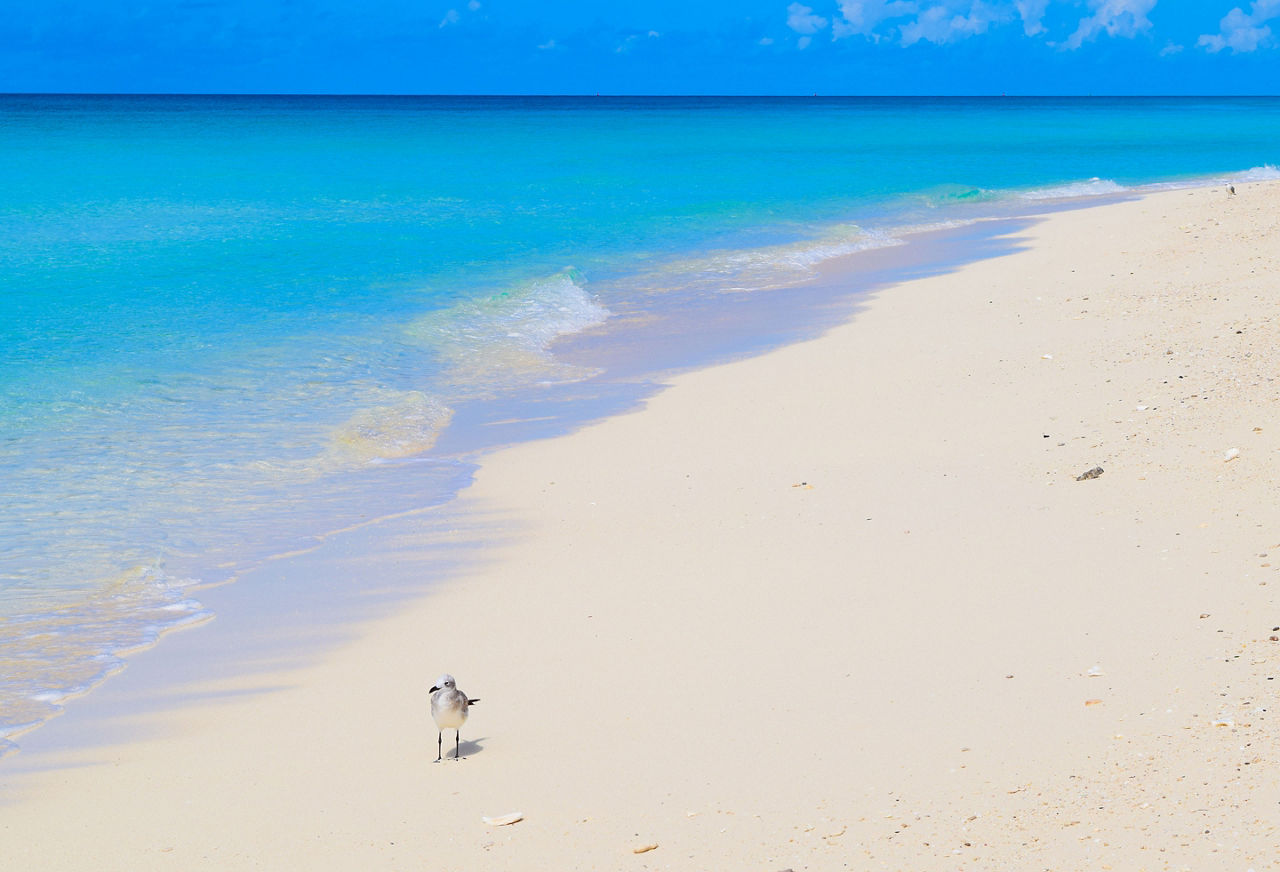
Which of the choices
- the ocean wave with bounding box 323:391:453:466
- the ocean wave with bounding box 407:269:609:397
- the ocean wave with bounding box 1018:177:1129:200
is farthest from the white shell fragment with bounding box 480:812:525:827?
the ocean wave with bounding box 1018:177:1129:200

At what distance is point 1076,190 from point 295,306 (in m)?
26.0

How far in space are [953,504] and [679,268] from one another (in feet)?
43.0

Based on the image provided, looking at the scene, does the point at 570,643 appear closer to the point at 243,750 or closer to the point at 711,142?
the point at 243,750

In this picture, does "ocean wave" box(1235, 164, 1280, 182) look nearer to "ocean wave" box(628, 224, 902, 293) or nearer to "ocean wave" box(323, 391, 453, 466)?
"ocean wave" box(628, 224, 902, 293)

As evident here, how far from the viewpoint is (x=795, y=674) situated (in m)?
5.07

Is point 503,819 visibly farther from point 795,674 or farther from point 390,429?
point 390,429

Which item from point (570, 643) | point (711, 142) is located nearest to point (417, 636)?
point (570, 643)

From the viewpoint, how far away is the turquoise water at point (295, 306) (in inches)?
287

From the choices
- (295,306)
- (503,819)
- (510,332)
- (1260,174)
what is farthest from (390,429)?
(1260,174)

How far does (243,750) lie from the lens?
4836 millimetres

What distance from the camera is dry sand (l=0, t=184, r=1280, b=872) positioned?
3936 millimetres

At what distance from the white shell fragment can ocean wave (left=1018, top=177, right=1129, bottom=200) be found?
31.8m

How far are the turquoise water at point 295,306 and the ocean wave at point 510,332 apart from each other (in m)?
0.06

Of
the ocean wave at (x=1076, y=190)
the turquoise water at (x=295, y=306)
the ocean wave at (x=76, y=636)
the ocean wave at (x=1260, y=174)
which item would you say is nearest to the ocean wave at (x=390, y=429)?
the turquoise water at (x=295, y=306)
